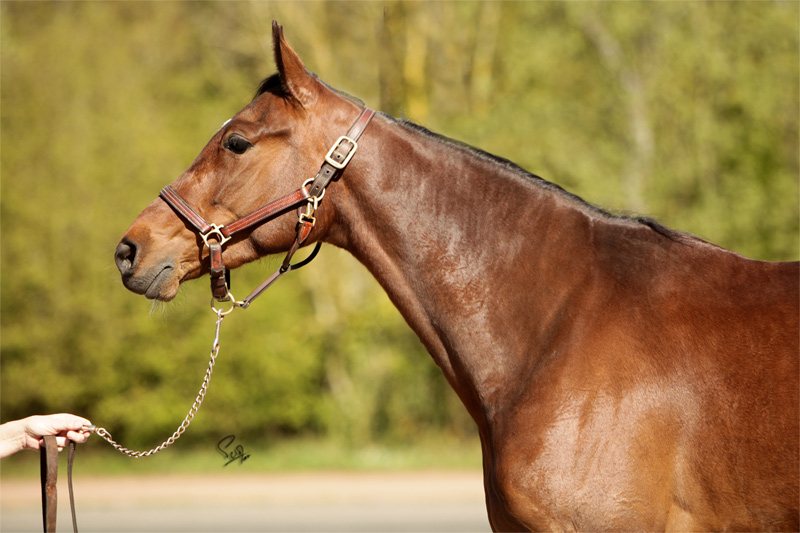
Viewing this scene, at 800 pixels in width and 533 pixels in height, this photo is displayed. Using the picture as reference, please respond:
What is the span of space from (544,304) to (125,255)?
1.76 meters

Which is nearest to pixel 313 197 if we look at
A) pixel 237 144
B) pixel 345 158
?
pixel 345 158

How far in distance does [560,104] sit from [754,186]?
4230mm

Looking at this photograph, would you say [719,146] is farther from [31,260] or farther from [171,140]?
[31,260]

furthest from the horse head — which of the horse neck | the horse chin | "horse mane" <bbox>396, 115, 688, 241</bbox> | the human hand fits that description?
the human hand

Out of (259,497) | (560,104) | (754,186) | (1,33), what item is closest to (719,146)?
(754,186)

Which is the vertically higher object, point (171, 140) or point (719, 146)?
point (171, 140)

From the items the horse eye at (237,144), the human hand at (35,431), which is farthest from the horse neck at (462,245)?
the human hand at (35,431)

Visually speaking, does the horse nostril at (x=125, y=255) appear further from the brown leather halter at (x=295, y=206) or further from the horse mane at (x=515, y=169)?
the horse mane at (x=515, y=169)

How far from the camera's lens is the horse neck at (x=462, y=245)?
9.48 feet

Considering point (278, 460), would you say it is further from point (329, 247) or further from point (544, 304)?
point (544, 304)

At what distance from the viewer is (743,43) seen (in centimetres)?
1492

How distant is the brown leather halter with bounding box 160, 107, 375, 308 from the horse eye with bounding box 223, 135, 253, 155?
25 centimetres

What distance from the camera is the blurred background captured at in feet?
46.1

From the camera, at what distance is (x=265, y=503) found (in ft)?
38.0
